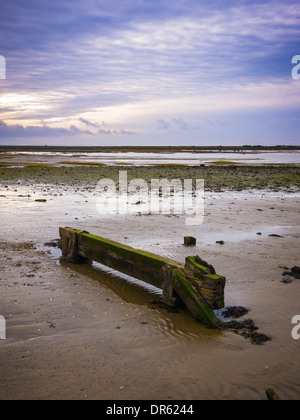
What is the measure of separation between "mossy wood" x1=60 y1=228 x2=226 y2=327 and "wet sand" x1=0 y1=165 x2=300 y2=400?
0.25 meters

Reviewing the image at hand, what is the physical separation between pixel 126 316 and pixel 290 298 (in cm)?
278

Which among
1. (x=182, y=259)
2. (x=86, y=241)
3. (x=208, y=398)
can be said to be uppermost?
(x=86, y=241)

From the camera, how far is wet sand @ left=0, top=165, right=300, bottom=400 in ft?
12.4

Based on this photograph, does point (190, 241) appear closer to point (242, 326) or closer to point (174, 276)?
point (174, 276)

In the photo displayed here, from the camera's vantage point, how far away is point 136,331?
4902 millimetres

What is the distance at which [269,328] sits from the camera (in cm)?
505

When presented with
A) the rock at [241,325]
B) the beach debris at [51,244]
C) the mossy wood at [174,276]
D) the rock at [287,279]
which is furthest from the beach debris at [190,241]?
the rock at [241,325]

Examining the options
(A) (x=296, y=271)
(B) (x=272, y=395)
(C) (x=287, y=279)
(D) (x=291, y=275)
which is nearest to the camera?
(B) (x=272, y=395)

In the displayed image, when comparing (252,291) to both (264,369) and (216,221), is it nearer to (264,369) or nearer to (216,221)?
(264,369)

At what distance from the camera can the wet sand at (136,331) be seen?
12.4 feet

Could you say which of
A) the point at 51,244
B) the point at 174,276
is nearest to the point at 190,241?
the point at 51,244

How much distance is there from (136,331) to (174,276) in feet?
3.15

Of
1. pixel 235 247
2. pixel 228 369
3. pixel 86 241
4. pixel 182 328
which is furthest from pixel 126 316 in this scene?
pixel 235 247

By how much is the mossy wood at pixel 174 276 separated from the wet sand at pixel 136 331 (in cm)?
25
